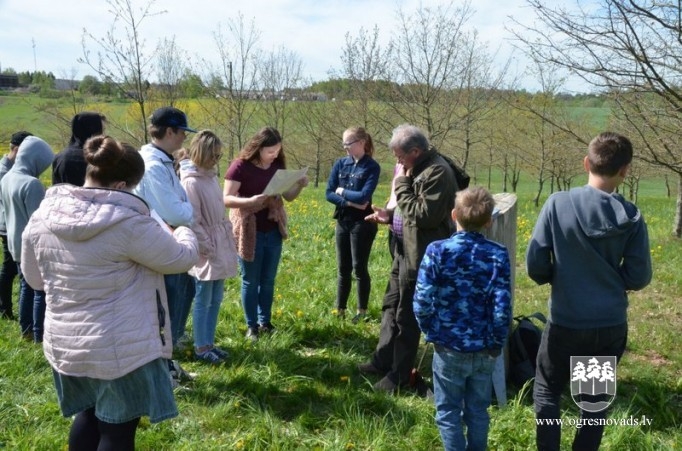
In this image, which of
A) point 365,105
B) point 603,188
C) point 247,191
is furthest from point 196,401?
point 365,105

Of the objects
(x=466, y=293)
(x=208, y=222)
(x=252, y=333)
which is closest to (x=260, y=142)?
(x=208, y=222)

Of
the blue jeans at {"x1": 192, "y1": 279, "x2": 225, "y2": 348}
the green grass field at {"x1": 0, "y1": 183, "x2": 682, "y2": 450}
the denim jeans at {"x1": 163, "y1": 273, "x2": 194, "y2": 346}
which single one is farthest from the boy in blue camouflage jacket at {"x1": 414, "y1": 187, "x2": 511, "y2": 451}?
the denim jeans at {"x1": 163, "y1": 273, "x2": 194, "y2": 346}

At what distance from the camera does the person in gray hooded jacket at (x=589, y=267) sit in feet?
8.80

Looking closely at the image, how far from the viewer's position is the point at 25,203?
15.2 ft

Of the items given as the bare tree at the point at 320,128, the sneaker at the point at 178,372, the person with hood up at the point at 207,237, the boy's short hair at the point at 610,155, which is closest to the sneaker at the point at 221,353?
the person with hood up at the point at 207,237

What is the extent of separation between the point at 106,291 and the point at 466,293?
171 cm

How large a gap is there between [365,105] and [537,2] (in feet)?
51.5

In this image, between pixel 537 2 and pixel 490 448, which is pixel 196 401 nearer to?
pixel 490 448

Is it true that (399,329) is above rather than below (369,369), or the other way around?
above

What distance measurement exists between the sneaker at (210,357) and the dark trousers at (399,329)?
1263 millimetres

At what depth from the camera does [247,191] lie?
4.79 meters

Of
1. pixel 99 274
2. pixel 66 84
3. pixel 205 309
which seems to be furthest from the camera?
pixel 66 84

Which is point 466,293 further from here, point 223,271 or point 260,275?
point 260,275

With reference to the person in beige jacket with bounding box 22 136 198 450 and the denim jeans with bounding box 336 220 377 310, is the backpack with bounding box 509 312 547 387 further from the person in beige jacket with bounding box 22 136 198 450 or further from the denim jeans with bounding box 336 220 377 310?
the person in beige jacket with bounding box 22 136 198 450
